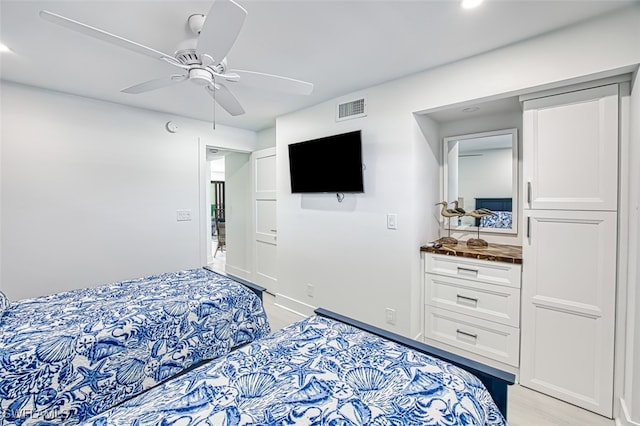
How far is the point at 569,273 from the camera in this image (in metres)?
1.89

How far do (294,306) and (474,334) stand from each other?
1910 millimetres

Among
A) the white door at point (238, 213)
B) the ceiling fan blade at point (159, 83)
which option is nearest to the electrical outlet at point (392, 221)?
the ceiling fan blade at point (159, 83)

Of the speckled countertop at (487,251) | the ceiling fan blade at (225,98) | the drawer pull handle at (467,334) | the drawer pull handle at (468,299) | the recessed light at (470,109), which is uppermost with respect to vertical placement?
the recessed light at (470,109)

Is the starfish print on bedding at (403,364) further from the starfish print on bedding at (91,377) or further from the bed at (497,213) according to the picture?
the bed at (497,213)

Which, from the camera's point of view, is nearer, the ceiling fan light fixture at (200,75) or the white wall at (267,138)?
the ceiling fan light fixture at (200,75)

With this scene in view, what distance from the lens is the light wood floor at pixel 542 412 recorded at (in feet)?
5.80

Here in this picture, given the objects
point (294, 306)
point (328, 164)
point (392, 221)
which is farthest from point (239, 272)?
point (392, 221)

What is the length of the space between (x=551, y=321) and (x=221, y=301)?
2.29 metres

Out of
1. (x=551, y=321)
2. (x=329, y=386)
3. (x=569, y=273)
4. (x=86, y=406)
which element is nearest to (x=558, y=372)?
(x=551, y=321)

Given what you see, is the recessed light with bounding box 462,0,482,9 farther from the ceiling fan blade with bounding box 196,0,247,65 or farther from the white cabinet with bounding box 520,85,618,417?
the ceiling fan blade with bounding box 196,0,247,65

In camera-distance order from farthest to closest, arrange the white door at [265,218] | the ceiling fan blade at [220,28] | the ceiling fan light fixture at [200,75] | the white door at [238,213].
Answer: the white door at [238,213], the white door at [265,218], the ceiling fan light fixture at [200,75], the ceiling fan blade at [220,28]

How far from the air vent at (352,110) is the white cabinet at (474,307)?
1.45m

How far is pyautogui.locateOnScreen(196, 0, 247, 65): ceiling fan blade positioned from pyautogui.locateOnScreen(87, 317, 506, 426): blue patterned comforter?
4.82ft

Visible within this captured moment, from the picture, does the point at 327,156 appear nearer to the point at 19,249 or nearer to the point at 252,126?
the point at 252,126
